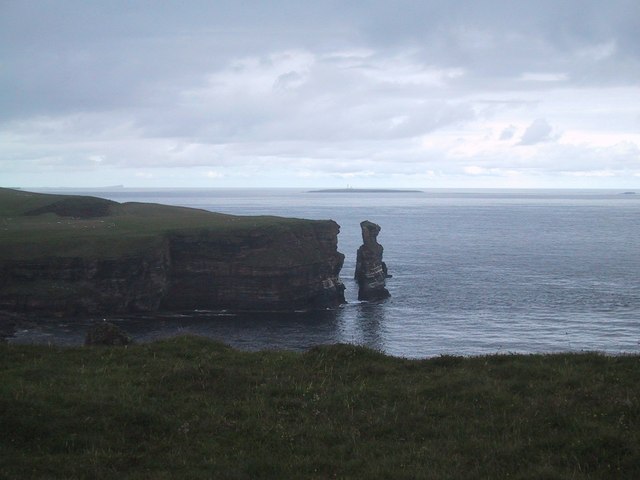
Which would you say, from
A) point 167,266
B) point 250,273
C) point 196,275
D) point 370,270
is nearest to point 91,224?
point 167,266

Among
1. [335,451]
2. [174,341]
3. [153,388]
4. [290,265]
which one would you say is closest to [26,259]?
[290,265]

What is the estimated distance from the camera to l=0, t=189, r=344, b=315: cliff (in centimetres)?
7856

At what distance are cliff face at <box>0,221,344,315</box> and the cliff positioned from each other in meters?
0.12

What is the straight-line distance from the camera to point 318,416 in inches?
591

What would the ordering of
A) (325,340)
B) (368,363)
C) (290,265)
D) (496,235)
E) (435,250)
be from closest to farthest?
(368,363) < (325,340) < (290,265) < (435,250) < (496,235)

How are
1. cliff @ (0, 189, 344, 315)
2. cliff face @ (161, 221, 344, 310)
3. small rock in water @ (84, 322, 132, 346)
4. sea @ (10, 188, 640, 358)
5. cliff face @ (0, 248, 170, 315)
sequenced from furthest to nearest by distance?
cliff face @ (161, 221, 344, 310), cliff @ (0, 189, 344, 315), cliff face @ (0, 248, 170, 315), sea @ (10, 188, 640, 358), small rock in water @ (84, 322, 132, 346)

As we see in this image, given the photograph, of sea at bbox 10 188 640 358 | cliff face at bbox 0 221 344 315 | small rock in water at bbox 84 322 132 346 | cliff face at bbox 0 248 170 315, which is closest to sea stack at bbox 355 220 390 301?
sea at bbox 10 188 640 358

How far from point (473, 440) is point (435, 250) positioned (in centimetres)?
12895

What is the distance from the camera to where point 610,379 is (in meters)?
16.7

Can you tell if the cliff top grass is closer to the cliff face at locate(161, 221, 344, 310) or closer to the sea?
the cliff face at locate(161, 221, 344, 310)

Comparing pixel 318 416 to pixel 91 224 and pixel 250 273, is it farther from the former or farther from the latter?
pixel 91 224

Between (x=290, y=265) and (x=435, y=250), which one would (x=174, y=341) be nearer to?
(x=290, y=265)

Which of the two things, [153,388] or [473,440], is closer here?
[473,440]

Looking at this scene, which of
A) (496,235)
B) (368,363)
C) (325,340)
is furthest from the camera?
(496,235)
